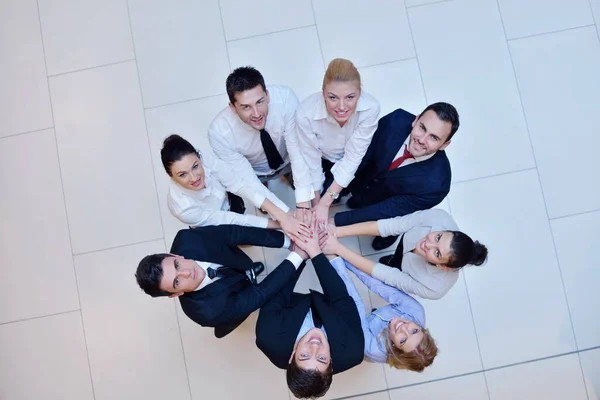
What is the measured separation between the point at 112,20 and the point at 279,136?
179 cm

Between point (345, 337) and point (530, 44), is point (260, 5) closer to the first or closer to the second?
point (530, 44)

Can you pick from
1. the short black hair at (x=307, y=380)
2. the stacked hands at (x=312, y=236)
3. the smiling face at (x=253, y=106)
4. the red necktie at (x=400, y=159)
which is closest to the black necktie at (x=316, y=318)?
the short black hair at (x=307, y=380)

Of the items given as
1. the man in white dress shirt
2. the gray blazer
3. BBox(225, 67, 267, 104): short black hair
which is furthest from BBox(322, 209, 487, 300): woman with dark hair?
BBox(225, 67, 267, 104): short black hair

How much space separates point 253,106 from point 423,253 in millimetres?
1085

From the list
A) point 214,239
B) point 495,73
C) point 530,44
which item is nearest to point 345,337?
point 214,239

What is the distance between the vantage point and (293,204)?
127 inches

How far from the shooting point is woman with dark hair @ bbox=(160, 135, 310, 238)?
2.18 meters

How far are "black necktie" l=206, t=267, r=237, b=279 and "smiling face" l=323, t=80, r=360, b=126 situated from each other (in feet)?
3.15

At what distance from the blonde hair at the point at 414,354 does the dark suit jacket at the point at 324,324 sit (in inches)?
5.5

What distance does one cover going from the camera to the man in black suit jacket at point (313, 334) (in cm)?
210

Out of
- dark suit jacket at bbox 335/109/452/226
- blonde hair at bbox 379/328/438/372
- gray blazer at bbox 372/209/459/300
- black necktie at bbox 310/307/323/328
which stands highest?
dark suit jacket at bbox 335/109/452/226

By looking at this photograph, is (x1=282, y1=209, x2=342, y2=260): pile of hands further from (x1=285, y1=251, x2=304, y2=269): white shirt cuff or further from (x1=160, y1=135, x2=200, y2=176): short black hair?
(x1=160, y1=135, x2=200, y2=176): short black hair

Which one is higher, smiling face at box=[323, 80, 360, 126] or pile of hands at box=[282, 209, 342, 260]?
smiling face at box=[323, 80, 360, 126]

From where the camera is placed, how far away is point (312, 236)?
2635 millimetres
